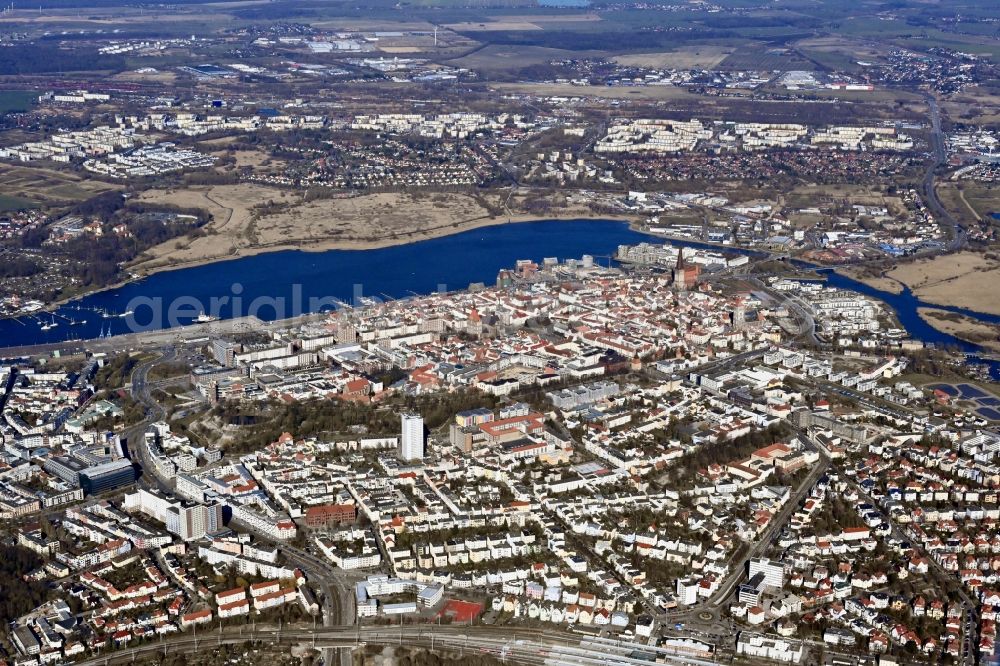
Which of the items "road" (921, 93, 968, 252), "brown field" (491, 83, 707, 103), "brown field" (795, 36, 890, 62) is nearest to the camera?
"road" (921, 93, 968, 252)

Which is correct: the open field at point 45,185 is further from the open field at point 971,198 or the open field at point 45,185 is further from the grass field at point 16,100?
the open field at point 971,198

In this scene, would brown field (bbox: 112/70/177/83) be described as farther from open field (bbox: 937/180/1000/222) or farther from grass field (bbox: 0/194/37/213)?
open field (bbox: 937/180/1000/222)

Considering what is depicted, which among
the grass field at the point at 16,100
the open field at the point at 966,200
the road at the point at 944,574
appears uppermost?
the road at the point at 944,574

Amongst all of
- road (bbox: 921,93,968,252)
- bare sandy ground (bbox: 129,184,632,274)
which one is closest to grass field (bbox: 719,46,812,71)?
road (bbox: 921,93,968,252)

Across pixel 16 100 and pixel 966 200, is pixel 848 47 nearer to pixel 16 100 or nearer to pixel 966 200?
pixel 966 200

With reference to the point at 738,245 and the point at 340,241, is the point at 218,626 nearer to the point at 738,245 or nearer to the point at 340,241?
the point at 340,241

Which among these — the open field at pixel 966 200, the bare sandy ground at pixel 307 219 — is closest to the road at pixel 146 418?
the bare sandy ground at pixel 307 219
